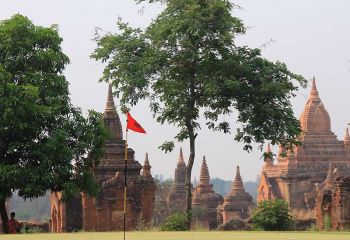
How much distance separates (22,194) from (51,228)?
12.7 m

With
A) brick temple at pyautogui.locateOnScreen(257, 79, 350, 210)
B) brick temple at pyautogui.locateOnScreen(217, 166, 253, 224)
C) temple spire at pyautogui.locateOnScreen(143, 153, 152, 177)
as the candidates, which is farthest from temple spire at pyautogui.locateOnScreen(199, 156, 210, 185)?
temple spire at pyautogui.locateOnScreen(143, 153, 152, 177)

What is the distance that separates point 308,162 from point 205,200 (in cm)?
772

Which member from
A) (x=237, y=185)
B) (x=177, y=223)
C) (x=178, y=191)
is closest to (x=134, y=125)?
(x=177, y=223)

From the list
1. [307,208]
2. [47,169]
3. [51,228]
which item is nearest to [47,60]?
[47,169]

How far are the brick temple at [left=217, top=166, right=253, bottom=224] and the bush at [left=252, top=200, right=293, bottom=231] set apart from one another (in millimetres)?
29370

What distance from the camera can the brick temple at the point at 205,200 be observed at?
55628 mm

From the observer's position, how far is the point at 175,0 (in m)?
26.3

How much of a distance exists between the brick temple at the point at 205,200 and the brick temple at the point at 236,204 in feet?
1.67

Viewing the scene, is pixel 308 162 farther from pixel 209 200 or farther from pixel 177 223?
→ pixel 177 223

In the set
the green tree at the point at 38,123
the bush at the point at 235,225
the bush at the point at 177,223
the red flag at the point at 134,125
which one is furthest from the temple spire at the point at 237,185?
the red flag at the point at 134,125

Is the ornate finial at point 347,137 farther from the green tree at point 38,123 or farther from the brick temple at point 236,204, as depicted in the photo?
the green tree at point 38,123

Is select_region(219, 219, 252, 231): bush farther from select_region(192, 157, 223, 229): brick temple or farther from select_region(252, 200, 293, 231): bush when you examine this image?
select_region(192, 157, 223, 229): brick temple

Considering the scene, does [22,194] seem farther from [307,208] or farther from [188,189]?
[307,208]

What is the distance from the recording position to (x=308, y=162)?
59719 mm
